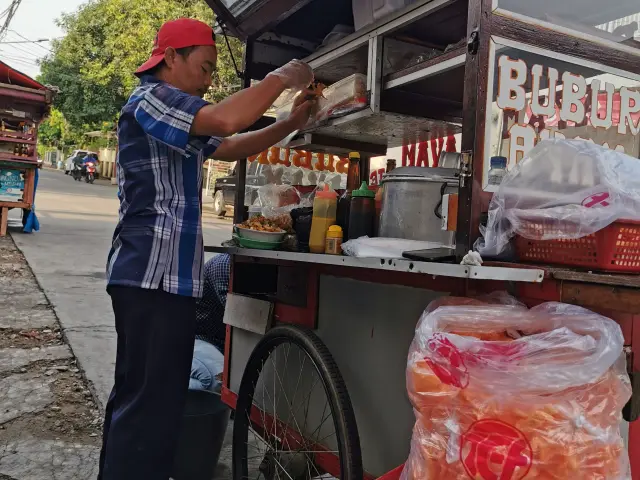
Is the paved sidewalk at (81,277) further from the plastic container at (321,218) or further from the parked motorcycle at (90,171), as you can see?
the parked motorcycle at (90,171)

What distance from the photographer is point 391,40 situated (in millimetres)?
2193

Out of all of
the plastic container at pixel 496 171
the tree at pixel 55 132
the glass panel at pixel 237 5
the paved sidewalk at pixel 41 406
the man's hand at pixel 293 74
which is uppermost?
the tree at pixel 55 132

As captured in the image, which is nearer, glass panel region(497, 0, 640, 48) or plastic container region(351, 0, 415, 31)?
glass panel region(497, 0, 640, 48)

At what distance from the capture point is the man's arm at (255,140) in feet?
7.62

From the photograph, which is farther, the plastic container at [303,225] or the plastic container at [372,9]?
the plastic container at [303,225]

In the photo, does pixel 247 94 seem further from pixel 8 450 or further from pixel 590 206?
pixel 8 450

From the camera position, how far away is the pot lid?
5.82ft

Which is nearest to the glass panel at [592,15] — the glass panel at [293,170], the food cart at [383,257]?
the food cart at [383,257]

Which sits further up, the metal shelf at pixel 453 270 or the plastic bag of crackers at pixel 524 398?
the metal shelf at pixel 453 270

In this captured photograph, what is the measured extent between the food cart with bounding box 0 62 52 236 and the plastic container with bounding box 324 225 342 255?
8.06 meters

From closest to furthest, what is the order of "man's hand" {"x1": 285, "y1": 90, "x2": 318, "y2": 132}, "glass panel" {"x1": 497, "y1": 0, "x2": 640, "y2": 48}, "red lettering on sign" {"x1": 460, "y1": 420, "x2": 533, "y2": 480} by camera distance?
A: 1. "red lettering on sign" {"x1": 460, "y1": 420, "x2": 533, "y2": 480}
2. "glass panel" {"x1": 497, "y1": 0, "x2": 640, "y2": 48}
3. "man's hand" {"x1": 285, "y1": 90, "x2": 318, "y2": 132}

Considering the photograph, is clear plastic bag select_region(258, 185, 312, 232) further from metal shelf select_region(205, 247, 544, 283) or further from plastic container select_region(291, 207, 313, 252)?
metal shelf select_region(205, 247, 544, 283)

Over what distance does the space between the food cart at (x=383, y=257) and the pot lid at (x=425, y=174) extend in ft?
0.31

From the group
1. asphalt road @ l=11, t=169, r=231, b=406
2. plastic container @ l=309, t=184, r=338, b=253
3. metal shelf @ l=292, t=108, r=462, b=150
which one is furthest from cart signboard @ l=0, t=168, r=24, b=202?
plastic container @ l=309, t=184, r=338, b=253
